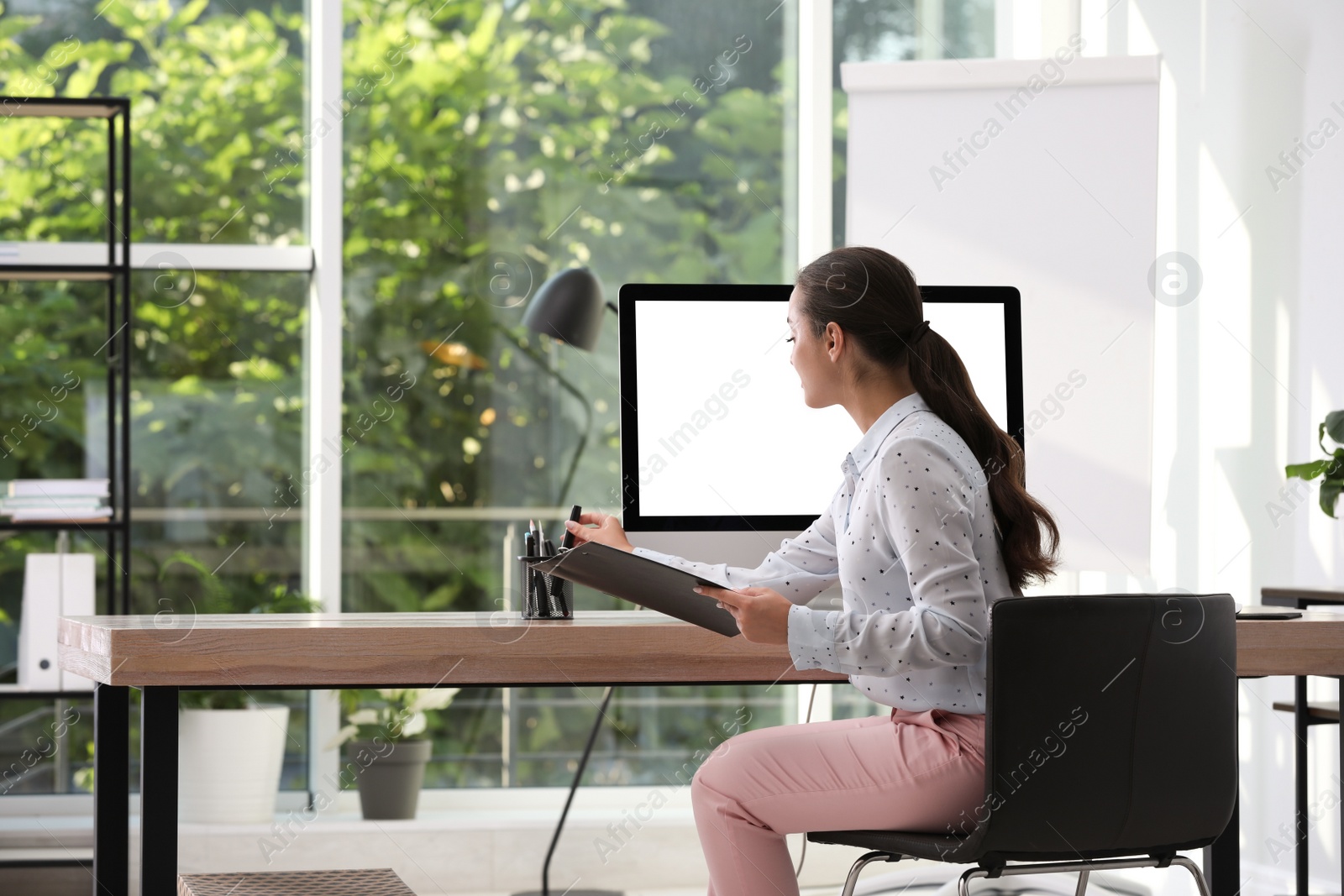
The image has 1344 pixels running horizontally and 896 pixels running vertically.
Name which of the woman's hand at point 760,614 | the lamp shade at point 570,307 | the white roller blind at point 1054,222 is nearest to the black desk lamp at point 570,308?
the lamp shade at point 570,307

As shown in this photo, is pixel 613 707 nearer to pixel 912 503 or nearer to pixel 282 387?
pixel 282 387

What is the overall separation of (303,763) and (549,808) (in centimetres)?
68

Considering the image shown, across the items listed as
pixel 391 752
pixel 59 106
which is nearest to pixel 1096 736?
pixel 391 752

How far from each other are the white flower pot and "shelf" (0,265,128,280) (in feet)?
3.45

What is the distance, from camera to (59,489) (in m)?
3.02

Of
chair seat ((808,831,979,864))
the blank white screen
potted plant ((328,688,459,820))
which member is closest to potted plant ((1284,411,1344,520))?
the blank white screen

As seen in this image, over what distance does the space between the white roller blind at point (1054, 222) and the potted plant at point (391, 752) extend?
1.65m

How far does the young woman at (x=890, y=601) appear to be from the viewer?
137 centimetres

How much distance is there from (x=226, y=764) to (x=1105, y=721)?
2.40 metres

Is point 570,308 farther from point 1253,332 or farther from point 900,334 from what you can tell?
point 1253,332

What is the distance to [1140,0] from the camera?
11.7 ft

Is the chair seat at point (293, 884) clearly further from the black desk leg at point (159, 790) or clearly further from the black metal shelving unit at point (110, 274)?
the black metal shelving unit at point (110, 274)

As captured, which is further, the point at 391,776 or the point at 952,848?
the point at 391,776

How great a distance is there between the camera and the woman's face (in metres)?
1.58
